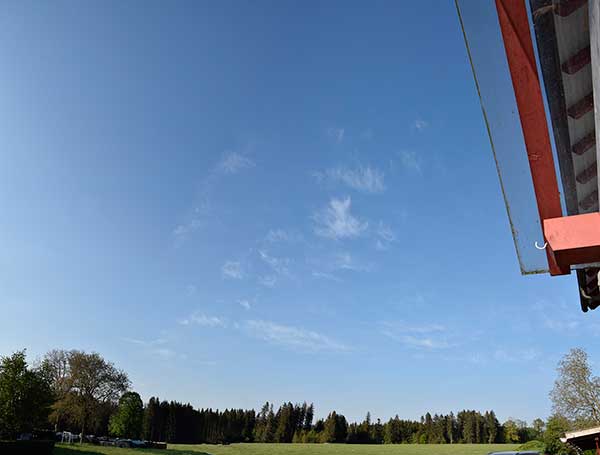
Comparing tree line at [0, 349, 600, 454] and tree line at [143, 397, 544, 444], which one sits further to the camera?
tree line at [143, 397, 544, 444]

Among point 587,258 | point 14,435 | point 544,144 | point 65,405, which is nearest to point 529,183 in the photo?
point 544,144

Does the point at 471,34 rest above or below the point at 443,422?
above

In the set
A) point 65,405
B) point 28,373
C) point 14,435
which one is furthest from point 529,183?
point 65,405

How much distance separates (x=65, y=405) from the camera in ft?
121

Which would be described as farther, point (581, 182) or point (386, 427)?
point (386, 427)

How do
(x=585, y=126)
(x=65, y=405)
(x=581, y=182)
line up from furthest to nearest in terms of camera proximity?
1. (x=65, y=405)
2. (x=581, y=182)
3. (x=585, y=126)

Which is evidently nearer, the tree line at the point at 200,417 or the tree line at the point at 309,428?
the tree line at the point at 200,417

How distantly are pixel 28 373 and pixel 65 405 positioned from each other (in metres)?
10.9

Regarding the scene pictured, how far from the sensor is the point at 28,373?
91.5 ft

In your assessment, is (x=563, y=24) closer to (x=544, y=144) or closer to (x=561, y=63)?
(x=561, y=63)

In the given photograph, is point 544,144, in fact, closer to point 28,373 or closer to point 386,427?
point 28,373

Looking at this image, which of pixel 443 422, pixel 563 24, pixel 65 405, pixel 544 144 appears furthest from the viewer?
pixel 443 422

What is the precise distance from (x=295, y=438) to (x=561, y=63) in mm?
79466

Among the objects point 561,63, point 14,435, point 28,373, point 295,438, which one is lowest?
point 295,438
